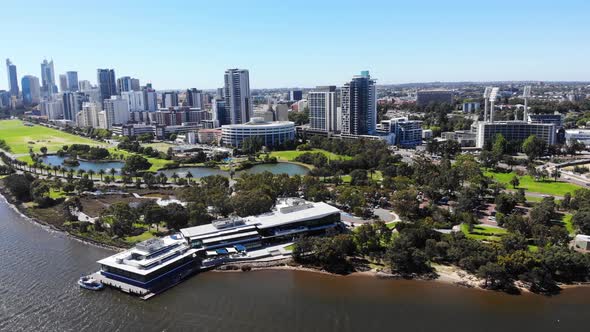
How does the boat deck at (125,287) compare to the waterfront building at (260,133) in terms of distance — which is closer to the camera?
the boat deck at (125,287)

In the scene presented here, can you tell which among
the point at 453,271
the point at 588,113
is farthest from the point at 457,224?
the point at 588,113

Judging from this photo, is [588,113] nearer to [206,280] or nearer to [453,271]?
[453,271]

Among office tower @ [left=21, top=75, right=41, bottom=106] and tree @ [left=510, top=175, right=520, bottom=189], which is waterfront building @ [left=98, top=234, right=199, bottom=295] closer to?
tree @ [left=510, top=175, right=520, bottom=189]

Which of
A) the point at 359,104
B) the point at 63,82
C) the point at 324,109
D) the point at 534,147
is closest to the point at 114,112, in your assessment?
the point at 324,109

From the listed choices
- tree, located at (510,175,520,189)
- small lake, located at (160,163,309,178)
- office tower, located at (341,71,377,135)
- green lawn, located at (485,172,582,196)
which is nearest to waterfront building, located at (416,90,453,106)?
office tower, located at (341,71,377,135)

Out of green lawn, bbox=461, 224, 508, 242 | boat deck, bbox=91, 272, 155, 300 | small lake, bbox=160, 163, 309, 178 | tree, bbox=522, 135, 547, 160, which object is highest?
tree, bbox=522, 135, 547, 160

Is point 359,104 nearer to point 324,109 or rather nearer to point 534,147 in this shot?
point 324,109

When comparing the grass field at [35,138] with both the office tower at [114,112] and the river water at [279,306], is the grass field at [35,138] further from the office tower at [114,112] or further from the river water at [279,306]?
the river water at [279,306]

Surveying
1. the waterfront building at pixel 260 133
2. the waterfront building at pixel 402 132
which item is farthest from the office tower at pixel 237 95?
the waterfront building at pixel 402 132
